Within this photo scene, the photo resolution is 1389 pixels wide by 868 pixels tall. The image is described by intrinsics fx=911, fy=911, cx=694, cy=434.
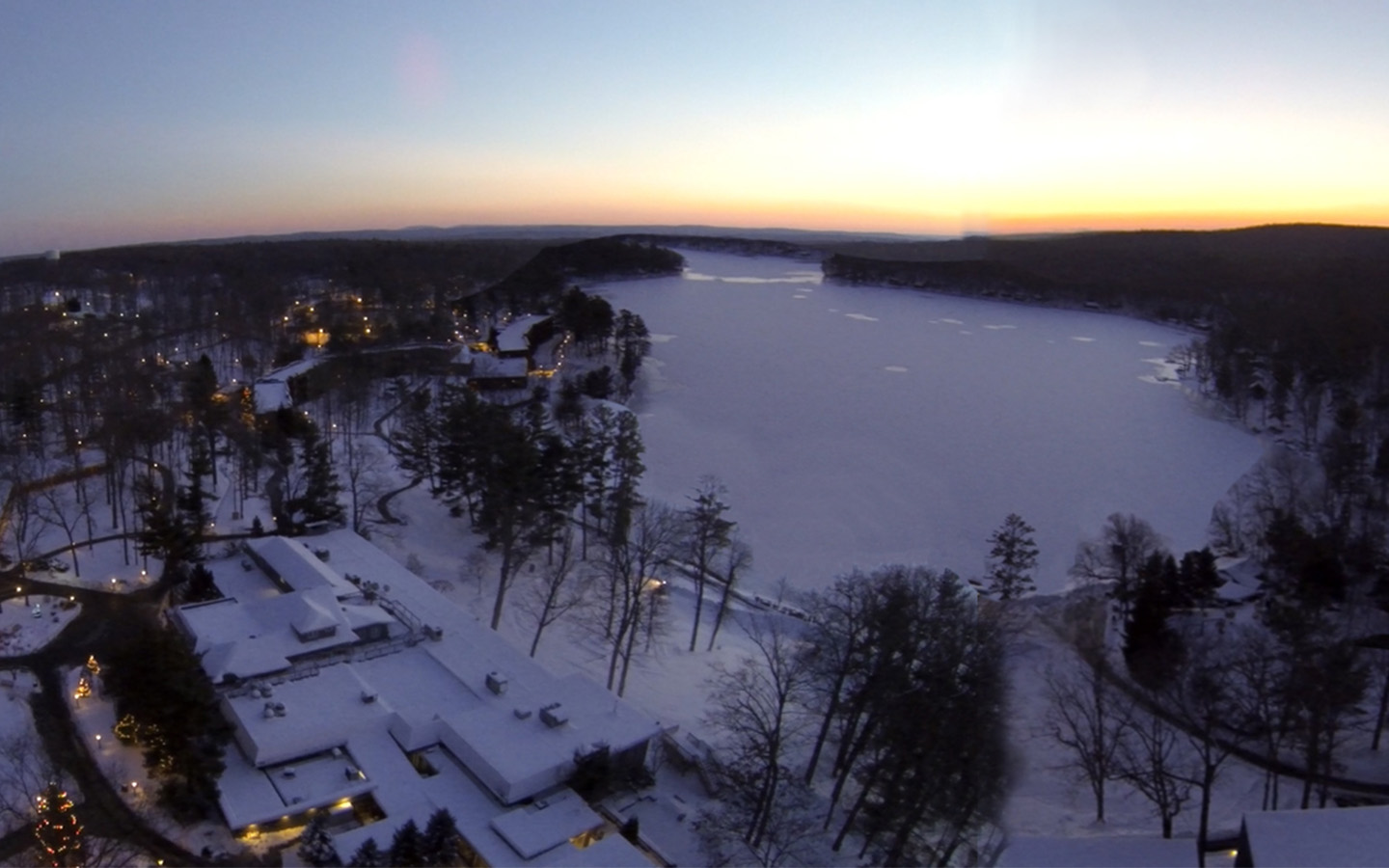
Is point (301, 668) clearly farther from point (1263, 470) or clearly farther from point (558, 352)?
point (558, 352)

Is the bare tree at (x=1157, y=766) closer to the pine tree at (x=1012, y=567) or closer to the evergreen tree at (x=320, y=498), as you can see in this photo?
the pine tree at (x=1012, y=567)

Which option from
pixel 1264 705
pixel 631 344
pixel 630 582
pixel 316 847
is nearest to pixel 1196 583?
pixel 1264 705

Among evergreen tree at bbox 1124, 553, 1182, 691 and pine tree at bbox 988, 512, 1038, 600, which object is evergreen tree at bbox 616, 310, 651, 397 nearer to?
pine tree at bbox 988, 512, 1038, 600

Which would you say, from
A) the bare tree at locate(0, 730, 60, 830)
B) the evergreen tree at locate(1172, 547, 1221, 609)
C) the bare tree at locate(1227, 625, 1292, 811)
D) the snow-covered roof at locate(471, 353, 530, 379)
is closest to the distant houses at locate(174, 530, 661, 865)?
the bare tree at locate(0, 730, 60, 830)

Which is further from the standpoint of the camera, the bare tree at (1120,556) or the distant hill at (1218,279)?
the distant hill at (1218,279)

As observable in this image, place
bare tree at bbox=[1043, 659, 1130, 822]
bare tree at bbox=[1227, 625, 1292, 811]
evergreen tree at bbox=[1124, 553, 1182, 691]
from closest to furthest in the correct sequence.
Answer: bare tree at bbox=[1227, 625, 1292, 811]
bare tree at bbox=[1043, 659, 1130, 822]
evergreen tree at bbox=[1124, 553, 1182, 691]

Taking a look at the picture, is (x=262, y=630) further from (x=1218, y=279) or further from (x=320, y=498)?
(x=1218, y=279)

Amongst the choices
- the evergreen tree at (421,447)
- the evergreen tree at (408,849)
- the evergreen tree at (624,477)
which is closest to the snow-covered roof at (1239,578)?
the evergreen tree at (624,477)
